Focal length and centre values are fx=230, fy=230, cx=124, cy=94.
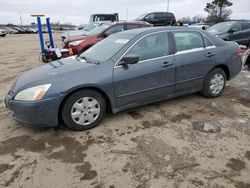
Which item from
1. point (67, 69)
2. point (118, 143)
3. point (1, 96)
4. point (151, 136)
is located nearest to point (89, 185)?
point (118, 143)

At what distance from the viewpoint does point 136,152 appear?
10.0 ft

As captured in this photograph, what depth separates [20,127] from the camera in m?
3.79

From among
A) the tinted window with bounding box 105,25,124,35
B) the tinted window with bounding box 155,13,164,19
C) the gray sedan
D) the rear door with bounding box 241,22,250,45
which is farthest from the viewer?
the tinted window with bounding box 155,13,164,19

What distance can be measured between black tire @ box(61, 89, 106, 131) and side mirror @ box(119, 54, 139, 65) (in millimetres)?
672

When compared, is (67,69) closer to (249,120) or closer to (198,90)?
(198,90)

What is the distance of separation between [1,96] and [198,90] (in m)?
4.42

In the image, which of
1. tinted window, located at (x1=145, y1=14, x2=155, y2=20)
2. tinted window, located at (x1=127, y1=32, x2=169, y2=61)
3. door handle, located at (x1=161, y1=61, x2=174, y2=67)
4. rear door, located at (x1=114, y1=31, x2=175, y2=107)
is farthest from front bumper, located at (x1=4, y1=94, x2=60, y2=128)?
tinted window, located at (x1=145, y1=14, x2=155, y2=20)

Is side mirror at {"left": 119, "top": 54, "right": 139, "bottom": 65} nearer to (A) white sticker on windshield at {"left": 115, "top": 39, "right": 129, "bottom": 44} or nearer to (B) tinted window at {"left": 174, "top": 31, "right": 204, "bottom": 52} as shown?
(A) white sticker on windshield at {"left": 115, "top": 39, "right": 129, "bottom": 44}

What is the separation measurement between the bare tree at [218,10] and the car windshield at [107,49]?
43198 mm

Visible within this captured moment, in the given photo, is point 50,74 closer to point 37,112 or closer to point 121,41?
point 37,112

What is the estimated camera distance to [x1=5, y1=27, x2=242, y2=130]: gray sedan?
3369 millimetres

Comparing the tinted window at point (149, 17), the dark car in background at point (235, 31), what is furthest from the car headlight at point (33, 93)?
the tinted window at point (149, 17)

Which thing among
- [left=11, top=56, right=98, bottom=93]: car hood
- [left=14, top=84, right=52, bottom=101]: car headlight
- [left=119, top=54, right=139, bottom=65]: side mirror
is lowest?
[left=14, top=84, right=52, bottom=101]: car headlight

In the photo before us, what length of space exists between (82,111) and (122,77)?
2.75 ft
